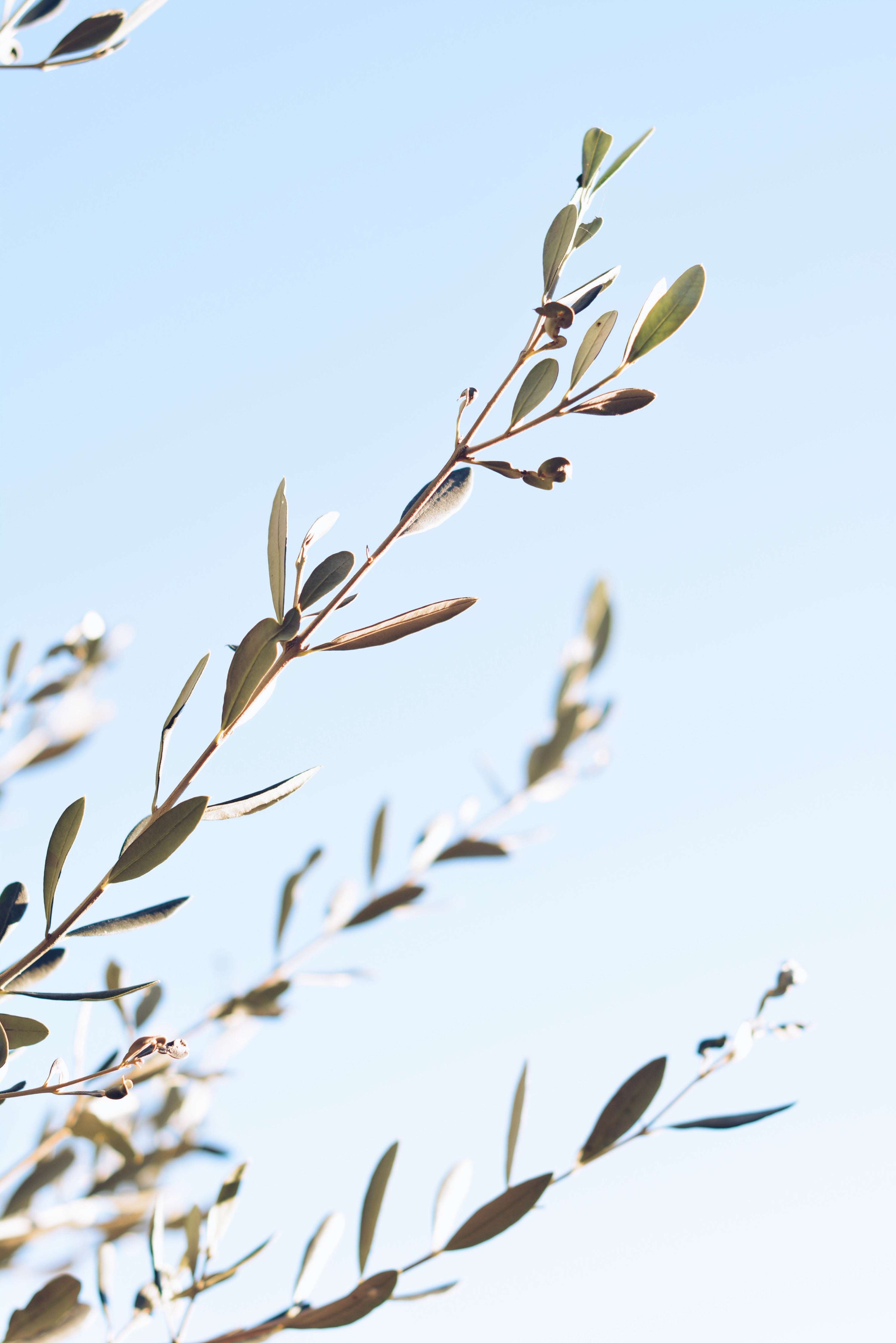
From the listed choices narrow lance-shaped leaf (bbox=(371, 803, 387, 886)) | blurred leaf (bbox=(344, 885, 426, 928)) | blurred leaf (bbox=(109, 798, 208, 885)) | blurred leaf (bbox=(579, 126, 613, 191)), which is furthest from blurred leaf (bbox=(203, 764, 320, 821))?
narrow lance-shaped leaf (bbox=(371, 803, 387, 886))

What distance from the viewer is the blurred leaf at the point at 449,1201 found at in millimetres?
1130

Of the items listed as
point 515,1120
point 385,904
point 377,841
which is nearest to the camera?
point 515,1120

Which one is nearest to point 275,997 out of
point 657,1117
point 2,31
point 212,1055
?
point 212,1055

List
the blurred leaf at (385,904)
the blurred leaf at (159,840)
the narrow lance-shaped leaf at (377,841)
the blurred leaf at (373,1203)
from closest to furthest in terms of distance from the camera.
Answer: the blurred leaf at (159,840)
the blurred leaf at (373,1203)
the blurred leaf at (385,904)
the narrow lance-shaped leaf at (377,841)

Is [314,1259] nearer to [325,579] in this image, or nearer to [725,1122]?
[725,1122]

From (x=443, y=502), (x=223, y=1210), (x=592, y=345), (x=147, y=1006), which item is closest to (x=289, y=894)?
(x=147, y=1006)

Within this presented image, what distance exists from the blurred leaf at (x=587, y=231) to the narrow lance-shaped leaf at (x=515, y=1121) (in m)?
0.97

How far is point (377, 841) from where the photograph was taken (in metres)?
1.80

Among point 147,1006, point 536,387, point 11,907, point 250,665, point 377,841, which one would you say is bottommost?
point 147,1006

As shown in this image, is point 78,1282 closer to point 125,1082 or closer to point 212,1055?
point 125,1082

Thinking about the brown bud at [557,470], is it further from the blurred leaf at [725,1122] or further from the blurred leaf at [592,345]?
the blurred leaf at [725,1122]

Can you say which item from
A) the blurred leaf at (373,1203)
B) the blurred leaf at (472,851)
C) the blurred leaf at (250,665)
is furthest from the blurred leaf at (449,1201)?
the blurred leaf at (250,665)

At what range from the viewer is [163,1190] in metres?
1.39

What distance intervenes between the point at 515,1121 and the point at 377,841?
74 cm
